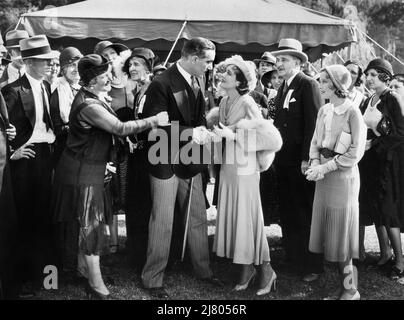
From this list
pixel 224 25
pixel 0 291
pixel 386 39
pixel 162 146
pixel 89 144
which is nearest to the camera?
pixel 0 291

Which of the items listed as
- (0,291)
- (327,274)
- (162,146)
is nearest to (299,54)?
(162,146)

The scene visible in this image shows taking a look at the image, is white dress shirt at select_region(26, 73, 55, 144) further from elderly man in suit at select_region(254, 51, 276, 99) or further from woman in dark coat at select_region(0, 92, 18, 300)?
elderly man in suit at select_region(254, 51, 276, 99)

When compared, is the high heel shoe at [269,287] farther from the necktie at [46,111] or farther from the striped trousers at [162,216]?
the necktie at [46,111]

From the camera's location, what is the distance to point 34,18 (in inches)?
331

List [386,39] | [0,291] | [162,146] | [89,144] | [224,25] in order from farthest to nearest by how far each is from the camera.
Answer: [386,39] → [224,25] → [162,146] → [89,144] → [0,291]

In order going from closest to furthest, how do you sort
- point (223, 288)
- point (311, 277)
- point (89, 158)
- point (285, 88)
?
point (89, 158)
point (223, 288)
point (311, 277)
point (285, 88)

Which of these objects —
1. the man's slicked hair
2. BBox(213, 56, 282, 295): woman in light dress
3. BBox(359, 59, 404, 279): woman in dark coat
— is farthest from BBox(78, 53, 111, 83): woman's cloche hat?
BBox(359, 59, 404, 279): woman in dark coat

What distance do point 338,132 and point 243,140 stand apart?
0.72 metres

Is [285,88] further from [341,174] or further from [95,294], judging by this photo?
[95,294]

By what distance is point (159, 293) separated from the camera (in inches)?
166

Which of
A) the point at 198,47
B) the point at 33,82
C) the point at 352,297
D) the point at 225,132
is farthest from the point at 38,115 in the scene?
the point at 352,297

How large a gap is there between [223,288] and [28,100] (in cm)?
220

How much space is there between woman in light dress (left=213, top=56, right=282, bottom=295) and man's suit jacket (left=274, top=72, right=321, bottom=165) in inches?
24.8

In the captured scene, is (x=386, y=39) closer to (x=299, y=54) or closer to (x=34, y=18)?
(x=34, y=18)
